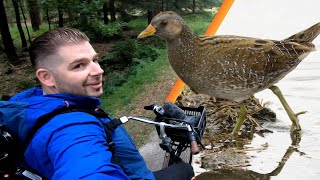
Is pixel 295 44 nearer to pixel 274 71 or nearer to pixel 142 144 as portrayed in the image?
pixel 274 71

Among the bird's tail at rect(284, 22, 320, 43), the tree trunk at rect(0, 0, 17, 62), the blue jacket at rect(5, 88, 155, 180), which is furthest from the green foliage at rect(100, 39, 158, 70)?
the blue jacket at rect(5, 88, 155, 180)

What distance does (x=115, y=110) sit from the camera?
9109mm

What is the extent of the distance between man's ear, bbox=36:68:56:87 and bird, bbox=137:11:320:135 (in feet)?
8.93

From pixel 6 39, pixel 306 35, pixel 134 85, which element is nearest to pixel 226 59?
pixel 306 35

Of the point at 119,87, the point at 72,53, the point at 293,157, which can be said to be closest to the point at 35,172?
the point at 72,53

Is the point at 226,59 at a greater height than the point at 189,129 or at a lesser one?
lesser

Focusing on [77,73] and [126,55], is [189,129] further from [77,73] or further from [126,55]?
[126,55]

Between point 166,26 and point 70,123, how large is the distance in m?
3.19

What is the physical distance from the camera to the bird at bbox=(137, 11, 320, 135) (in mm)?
4598

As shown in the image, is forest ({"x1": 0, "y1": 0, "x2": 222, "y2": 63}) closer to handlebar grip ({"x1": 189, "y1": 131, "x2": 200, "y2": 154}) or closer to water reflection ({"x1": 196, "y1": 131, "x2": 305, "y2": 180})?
water reflection ({"x1": 196, "y1": 131, "x2": 305, "y2": 180})

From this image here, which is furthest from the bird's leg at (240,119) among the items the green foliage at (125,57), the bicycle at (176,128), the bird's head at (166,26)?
the green foliage at (125,57)

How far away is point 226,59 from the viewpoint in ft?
15.0

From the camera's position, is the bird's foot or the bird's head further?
the bird's foot

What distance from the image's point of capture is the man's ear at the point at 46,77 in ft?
6.81
